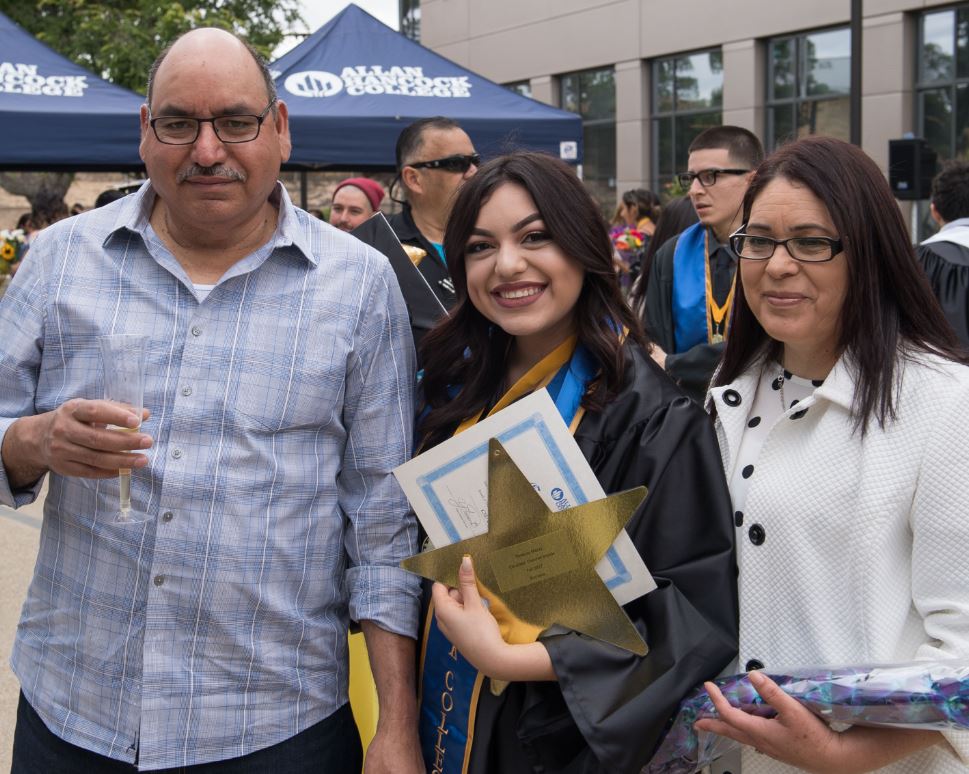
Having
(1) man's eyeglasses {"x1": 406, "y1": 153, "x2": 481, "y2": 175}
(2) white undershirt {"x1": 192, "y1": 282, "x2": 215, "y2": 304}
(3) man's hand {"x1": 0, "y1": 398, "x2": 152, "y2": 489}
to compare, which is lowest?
(3) man's hand {"x1": 0, "y1": 398, "x2": 152, "y2": 489}

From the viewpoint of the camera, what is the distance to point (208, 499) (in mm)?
2006

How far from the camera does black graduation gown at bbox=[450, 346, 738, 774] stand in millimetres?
1880

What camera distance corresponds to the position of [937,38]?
16.4 meters

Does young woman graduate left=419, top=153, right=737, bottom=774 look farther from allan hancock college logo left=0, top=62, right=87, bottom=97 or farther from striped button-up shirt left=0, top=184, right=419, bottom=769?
allan hancock college logo left=0, top=62, right=87, bottom=97

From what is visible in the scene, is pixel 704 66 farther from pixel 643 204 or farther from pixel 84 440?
pixel 84 440

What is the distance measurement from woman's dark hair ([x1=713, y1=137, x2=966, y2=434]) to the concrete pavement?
3449mm

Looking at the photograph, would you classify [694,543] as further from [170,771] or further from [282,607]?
[170,771]

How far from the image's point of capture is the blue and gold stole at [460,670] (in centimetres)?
208

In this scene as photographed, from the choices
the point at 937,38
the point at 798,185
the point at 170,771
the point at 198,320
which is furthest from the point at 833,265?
the point at 937,38

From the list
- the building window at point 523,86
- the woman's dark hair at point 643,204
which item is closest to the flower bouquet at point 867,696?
the woman's dark hair at point 643,204

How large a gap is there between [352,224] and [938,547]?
534 centimetres

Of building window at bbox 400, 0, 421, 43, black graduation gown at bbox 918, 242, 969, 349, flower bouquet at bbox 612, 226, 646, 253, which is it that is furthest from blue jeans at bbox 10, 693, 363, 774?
building window at bbox 400, 0, 421, 43

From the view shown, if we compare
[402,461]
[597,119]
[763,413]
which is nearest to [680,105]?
[597,119]

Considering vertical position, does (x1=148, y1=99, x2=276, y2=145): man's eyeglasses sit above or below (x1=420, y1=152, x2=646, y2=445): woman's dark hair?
above
